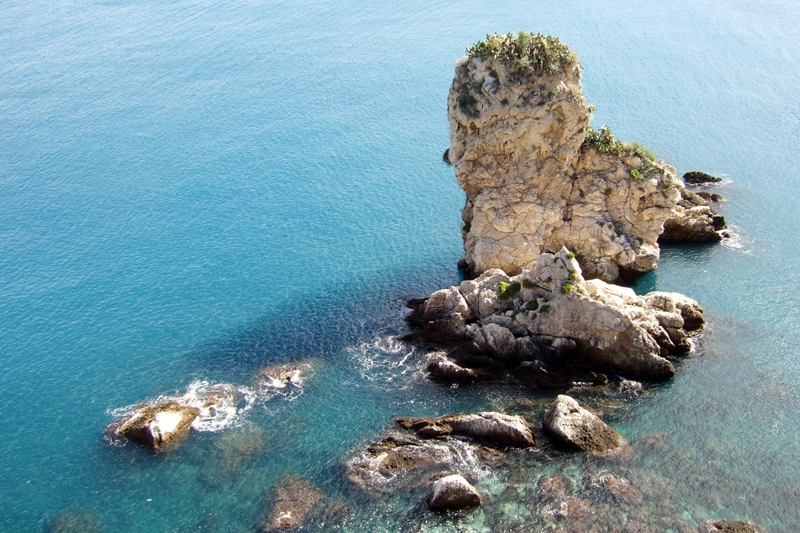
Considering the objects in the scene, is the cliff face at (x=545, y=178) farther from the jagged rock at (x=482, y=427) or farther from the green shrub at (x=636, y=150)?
the jagged rock at (x=482, y=427)

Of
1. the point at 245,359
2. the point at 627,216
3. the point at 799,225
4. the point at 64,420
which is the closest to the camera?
the point at 64,420

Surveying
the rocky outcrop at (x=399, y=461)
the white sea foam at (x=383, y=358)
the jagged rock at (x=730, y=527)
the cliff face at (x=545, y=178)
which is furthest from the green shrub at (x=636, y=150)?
the jagged rock at (x=730, y=527)

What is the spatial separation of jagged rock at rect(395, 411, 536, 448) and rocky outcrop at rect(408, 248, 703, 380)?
236 inches

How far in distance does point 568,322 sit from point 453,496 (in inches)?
634

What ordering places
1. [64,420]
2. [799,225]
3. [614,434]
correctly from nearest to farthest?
[614,434]
[64,420]
[799,225]

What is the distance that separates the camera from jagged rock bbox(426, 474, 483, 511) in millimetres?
38156

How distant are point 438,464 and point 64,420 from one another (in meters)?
25.7

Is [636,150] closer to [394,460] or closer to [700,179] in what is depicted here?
[700,179]

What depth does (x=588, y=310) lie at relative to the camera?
4809 centimetres

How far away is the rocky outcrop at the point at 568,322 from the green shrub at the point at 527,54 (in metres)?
13.6

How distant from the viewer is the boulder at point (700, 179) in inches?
2859

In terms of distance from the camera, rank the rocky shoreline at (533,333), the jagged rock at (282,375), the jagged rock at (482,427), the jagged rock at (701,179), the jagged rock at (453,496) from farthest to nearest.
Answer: the jagged rock at (701,179)
the jagged rock at (282,375)
the jagged rock at (482,427)
the rocky shoreline at (533,333)
the jagged rock at (453,496)

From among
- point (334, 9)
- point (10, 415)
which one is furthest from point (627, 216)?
point (334, 9)

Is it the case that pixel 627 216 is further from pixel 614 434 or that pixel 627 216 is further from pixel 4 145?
pixel 4 145
